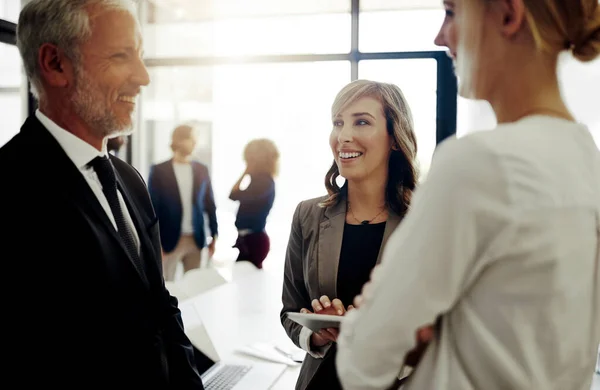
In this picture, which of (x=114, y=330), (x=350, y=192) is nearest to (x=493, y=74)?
(x=114, y=330)

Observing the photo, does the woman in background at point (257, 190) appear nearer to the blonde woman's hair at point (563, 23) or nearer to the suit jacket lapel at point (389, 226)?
the suit jacket lapel at point (389, 226)

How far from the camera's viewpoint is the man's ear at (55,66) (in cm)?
111

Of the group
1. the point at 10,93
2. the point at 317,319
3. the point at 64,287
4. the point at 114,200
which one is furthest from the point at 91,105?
the point at 10,93

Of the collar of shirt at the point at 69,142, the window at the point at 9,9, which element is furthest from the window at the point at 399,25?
the collar of shirt at the point at 69,142

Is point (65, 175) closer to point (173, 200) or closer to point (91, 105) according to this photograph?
point (91, 105)

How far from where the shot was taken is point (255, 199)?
4.54 meters

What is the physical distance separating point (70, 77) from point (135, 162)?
4526 millimetres

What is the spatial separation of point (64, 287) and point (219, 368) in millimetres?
1012

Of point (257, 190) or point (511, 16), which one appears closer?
point (511, 16)

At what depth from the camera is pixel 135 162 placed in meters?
5.46

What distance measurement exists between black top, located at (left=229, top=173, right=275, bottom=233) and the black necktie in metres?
3.32

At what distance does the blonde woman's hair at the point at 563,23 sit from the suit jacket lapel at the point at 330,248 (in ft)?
3.54

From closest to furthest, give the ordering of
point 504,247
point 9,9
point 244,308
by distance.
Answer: point 504,247, point 9,9, point 244,308

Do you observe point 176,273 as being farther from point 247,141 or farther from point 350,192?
point 350,192
